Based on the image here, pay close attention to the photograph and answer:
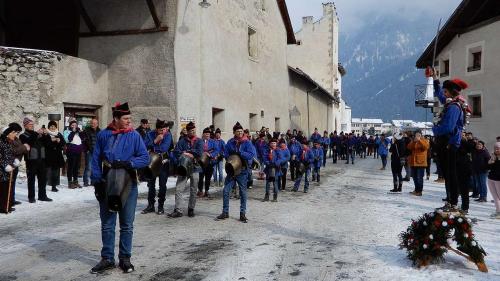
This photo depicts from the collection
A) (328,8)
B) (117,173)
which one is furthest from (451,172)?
(328,8)

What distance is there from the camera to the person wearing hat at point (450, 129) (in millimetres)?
6277

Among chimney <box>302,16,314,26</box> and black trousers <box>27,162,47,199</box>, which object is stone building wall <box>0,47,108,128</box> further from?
chimney <box>302,16,314,26</box>

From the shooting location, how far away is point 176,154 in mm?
9555

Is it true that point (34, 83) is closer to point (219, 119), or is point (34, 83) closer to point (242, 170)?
point (219, 119)

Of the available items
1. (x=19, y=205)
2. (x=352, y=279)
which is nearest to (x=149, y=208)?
(x=19, y=205)

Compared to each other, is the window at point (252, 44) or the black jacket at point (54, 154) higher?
the window at point (252, 44)

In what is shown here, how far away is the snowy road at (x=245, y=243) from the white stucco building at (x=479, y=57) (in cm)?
1322

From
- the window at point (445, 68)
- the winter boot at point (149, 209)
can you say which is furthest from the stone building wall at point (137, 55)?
the window at point (445, 68)

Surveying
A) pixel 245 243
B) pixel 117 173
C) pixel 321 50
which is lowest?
pixel 245 243

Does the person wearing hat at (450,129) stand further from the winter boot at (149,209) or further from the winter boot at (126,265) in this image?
the winter boot at (149,209)

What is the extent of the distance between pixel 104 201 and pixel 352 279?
3.09 metres

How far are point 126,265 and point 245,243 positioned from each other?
6.50ft

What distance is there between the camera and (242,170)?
884 cm

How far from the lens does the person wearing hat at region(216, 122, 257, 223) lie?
8.60 meters
